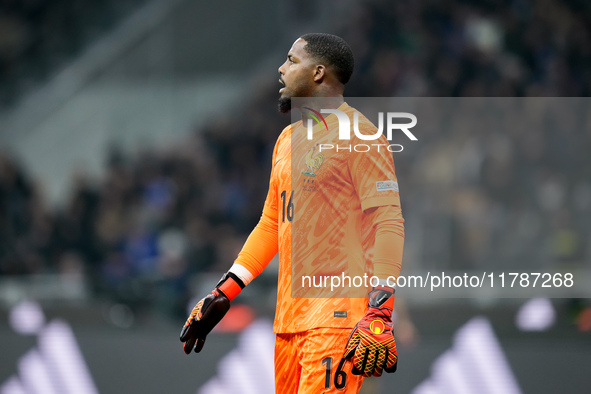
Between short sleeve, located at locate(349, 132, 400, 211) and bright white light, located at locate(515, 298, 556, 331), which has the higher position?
bright white light, located at locate(515, 298, 556, 331)

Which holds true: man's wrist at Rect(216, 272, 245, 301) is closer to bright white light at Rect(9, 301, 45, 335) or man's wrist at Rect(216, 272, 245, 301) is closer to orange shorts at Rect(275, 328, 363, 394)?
orange shorts at Rect(275, 328, 363, 394)

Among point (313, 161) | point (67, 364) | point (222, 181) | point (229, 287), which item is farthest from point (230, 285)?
point (222, 181)

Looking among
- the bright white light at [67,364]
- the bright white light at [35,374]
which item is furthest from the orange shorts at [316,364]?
the bright white light at [35,374]

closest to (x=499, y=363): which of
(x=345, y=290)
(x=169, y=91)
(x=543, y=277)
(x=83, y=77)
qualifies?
(x=543, y=277)

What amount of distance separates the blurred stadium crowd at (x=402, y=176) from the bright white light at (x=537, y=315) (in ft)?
1.16

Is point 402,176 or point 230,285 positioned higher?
point 402,176

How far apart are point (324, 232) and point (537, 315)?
10.3 ft

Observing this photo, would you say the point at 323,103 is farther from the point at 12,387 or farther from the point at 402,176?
the point at 12,387

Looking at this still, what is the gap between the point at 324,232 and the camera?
3.39 m

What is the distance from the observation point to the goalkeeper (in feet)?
10.5

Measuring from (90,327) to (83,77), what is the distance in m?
6.04

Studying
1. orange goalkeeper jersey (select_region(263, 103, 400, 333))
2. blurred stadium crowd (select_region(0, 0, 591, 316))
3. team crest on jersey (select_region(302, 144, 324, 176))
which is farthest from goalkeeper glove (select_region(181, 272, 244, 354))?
blurred stadium crowd (select_region(0, 0, 591, 316))

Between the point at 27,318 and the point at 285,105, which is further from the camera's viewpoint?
the point at 27,318

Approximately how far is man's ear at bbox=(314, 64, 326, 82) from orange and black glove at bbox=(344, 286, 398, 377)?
2.93ft
